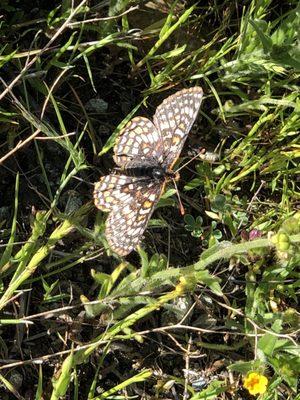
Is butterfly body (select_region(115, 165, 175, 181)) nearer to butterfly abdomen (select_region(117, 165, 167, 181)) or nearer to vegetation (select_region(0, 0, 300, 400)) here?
butterfly abdomen (select_region(117, 165, 167, 181))

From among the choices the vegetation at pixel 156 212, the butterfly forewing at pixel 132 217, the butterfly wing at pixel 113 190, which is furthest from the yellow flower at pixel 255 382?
the butterfly wing at pixel 113 190

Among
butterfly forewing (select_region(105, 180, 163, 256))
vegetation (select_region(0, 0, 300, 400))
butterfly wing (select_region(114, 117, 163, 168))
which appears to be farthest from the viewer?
butterfly wing (select_region(114, 117, 163, 168))

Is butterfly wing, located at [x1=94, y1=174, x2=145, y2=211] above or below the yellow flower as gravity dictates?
above

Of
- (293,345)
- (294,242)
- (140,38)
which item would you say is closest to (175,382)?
(293,345)

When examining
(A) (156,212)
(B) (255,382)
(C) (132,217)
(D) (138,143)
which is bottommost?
(B) (255,382)

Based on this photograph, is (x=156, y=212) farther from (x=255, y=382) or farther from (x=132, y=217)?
(x=255, y=382)

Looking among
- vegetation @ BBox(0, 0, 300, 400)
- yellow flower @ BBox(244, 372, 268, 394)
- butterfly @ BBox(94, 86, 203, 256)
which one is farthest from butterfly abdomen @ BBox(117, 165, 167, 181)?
yellow flower @ BBox(244, 372, 268, 394)

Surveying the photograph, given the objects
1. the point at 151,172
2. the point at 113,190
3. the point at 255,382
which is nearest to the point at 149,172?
the point at 151,172

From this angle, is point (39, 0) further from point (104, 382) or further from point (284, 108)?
point (104, 382)
